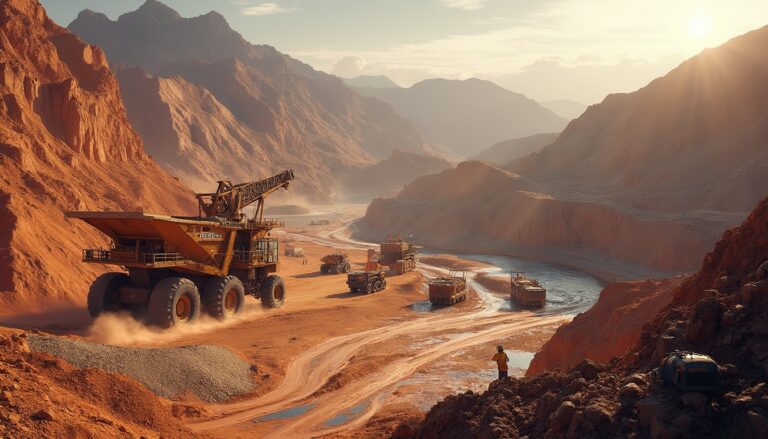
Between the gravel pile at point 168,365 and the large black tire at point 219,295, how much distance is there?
6.89 metres

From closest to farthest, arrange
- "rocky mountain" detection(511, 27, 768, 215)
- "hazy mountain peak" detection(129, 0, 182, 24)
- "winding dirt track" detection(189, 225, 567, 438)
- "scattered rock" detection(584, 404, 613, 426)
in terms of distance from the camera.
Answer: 1. "scattered rock" detection(584, 404, 613, 426)
2. "winding dirt track" detection(189, 225, 567, 438)
3. "rocky mountain" detection(511, 27, 768, 215)
4. "hazy mountain peak" detection(129, 0, 182, 24)

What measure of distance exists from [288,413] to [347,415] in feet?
Answer: 5.46

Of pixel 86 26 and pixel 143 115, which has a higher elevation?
pixel 86 26

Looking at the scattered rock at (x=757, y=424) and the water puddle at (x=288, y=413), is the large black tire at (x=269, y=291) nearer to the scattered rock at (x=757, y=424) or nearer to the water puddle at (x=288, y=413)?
the water puddle at (x=288, y=413)

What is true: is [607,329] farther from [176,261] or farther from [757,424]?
[176,261]

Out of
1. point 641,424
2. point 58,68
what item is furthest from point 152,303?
point 58,68

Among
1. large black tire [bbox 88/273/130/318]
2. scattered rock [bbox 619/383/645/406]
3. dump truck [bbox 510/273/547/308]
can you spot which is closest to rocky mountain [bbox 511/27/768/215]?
dump truck [bbox 510/273/547/308]

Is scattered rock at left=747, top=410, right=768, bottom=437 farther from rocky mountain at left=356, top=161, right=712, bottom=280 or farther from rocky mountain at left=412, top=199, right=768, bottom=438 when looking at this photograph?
rocky mountain at left=356, top=161, right=712, bottom=280

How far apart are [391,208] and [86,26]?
432 ft

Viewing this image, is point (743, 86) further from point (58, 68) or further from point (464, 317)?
point (58, 68)

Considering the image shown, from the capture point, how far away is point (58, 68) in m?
48.6

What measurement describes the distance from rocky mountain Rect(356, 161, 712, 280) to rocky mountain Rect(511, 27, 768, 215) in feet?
19.7

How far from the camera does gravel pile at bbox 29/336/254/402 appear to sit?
Answer: 16.5 metres

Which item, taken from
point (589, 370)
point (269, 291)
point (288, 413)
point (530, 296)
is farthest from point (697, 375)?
point (530, 296)
